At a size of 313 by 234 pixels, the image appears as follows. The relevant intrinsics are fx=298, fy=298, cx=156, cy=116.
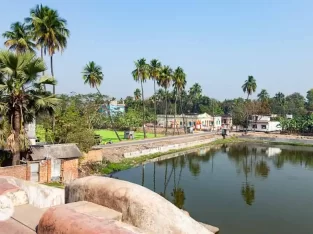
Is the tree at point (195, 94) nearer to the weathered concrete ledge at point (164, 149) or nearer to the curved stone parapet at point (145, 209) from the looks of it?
the weathered concrete ledge at point (164, 149)

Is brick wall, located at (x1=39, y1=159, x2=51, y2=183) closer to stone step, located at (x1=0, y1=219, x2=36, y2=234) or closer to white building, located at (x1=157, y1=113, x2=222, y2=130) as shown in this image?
stone step, located at (x1=0, y1=219, x2=36, y2=234)

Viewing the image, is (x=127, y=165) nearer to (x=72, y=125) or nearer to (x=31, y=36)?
(x=72, y=125)

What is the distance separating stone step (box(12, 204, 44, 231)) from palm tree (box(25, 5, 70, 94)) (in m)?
26.4

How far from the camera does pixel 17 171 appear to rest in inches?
722

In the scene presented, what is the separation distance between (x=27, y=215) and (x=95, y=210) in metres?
2.70

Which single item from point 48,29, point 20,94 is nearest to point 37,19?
point 48,29

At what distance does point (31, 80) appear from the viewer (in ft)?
57.4

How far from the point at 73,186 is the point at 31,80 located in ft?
35.7

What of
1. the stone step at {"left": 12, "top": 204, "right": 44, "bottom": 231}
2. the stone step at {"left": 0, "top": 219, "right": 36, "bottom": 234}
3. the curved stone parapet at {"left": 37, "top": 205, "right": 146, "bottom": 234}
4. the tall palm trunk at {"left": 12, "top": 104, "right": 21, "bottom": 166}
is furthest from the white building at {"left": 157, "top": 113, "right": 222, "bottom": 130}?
the curved stone parapet at {"left": 37, "top": 205, "right": 146, "bottom": 234}

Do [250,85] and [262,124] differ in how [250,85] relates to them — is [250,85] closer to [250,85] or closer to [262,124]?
[250,85]

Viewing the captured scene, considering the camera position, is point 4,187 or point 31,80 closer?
point 4,187

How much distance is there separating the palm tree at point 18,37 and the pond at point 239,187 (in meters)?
17.4

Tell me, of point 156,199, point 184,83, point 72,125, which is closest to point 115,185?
point 156,199

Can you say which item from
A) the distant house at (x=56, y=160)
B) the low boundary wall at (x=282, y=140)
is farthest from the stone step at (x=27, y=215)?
the low boundary wall at (x=282, y=140)
